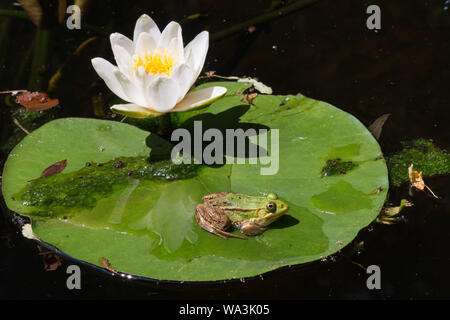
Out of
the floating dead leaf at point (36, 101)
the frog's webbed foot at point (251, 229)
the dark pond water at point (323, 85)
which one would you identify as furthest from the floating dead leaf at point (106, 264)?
the floating dead leaf at point (36, 101)

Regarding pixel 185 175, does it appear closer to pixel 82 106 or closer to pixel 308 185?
pixel 308 185

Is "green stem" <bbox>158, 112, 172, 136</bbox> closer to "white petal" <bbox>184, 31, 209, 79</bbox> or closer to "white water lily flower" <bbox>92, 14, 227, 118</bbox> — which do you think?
"white water lily flower" <bbox>92, 14, 227, 118</bbox>

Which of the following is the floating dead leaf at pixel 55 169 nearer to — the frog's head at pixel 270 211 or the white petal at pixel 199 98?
the white petal at pixel 199 98

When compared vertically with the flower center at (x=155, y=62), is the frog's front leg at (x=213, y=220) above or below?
below

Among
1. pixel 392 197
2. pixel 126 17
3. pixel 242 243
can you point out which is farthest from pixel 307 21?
pixel 242 243

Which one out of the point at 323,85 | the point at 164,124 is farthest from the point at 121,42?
the point at 323,85

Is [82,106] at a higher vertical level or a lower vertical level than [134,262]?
higher

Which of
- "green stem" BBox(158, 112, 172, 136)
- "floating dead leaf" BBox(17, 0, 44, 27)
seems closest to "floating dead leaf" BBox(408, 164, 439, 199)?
"green stem" BBox(158, 112, 172, 136)
